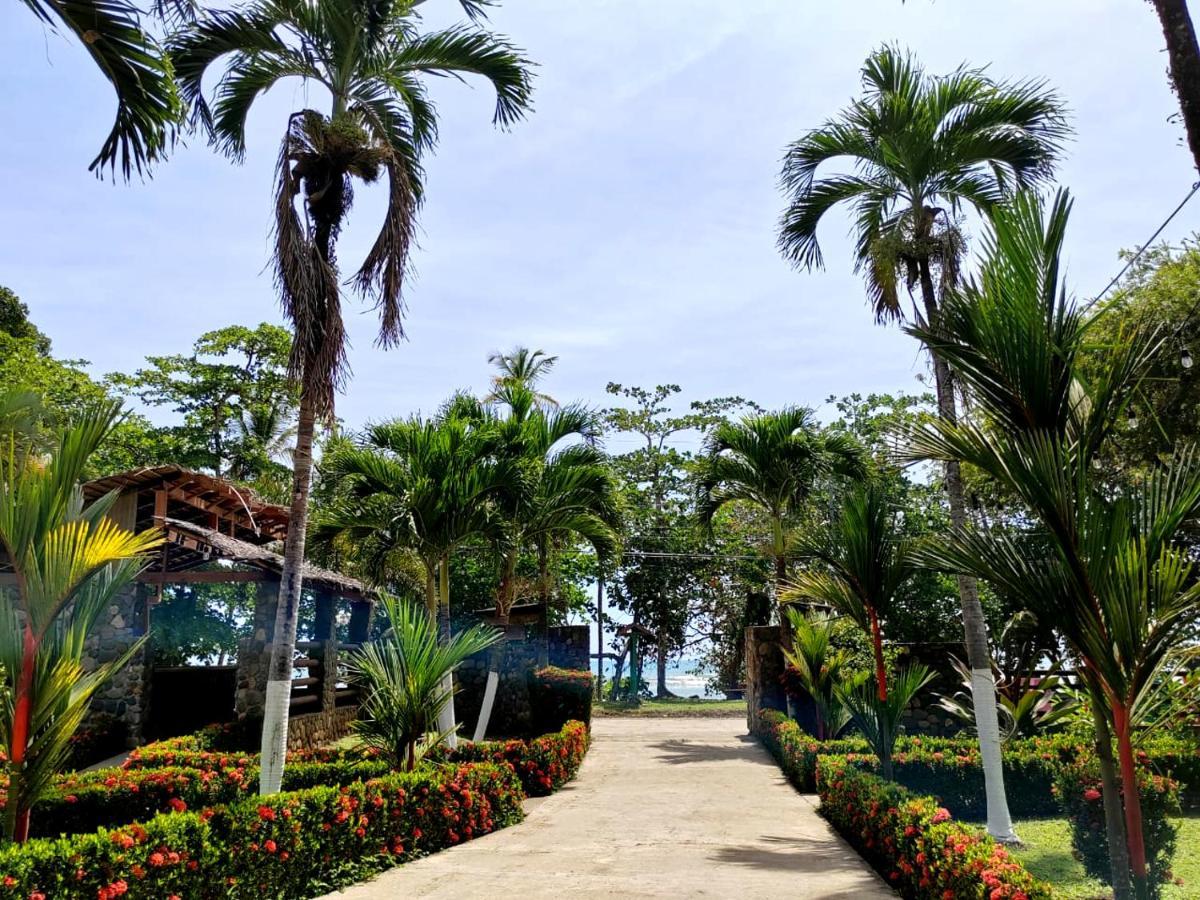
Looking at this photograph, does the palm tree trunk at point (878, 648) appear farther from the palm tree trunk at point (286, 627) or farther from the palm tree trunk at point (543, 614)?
the palm tree trunk at point (543, 614)

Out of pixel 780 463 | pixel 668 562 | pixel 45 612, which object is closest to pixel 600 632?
pixel 668 562

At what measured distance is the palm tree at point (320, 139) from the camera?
8.00m

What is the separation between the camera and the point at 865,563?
798cm

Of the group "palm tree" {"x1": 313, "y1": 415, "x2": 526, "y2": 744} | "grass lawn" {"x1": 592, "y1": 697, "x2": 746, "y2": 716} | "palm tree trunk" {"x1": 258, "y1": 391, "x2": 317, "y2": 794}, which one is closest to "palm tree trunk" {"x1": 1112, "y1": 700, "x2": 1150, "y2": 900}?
"palm tree trunk" {"x1": 258, "y1": 391, "x2": 317, "y2": 794}

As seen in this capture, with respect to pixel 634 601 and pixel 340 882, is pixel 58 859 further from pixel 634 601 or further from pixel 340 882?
pixel 634 601

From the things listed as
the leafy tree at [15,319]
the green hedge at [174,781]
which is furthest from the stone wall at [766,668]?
the leafy tree at [15,319]

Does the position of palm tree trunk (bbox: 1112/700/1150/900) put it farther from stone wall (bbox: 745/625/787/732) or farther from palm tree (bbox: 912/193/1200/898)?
stone wall (bbox: 745/625/787/732)

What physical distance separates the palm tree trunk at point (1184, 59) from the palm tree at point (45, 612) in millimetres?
5868

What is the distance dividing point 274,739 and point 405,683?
3.98ft

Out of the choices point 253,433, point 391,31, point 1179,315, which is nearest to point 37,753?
point 391,31

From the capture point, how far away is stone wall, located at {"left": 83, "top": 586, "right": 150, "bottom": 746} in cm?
1280

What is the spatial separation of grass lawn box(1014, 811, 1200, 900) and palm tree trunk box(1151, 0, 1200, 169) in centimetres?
413

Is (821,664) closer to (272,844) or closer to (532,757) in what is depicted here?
(532,757)

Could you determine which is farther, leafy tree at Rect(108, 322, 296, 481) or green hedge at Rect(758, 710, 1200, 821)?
leafy tree at Rect(108, 322, 296, 481)
